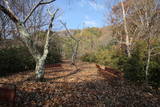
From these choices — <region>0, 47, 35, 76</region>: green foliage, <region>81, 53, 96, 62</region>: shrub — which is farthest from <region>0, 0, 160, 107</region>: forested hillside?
<region>81, 53, 96, 62</region>: shrub

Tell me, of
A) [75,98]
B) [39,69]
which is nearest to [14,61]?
[39,69]

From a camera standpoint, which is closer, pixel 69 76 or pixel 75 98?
pixel 75 98

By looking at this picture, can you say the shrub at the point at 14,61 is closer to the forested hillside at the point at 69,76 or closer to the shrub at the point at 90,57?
the forested hillside at the point at 69,76

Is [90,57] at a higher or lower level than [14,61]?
lower

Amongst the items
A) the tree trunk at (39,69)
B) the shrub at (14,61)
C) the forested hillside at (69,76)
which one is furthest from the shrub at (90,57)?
the tree trunk at (39,69)

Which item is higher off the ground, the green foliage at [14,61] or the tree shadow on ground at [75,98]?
the green foliage at [14,61]

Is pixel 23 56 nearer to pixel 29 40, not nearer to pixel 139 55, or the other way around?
pixel 29 40

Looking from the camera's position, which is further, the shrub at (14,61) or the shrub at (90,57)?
the shrub at (90,57)

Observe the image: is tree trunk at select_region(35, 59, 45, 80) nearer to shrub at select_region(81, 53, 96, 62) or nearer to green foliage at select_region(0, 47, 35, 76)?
green foliage at select_region(0, 47, 35, 76)

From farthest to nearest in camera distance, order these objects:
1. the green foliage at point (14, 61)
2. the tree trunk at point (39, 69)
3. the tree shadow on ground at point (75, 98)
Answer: the green foliage at point (14, 61) → the tree trunk at point (39, 69) → the tree shadow on ground at point (75, 98)

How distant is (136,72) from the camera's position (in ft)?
20.6

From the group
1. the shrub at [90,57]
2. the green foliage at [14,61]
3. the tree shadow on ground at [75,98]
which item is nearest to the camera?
the tree shadow on ground at [75,98]

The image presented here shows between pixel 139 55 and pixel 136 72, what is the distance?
897mm

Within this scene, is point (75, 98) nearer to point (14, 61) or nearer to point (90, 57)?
point (14, 61)
